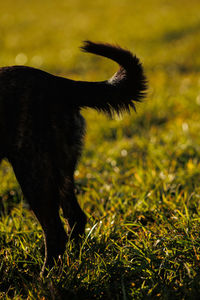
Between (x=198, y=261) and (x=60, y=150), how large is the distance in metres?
1.15

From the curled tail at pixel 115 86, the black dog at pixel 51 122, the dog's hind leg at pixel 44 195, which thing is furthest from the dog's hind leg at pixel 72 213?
the curled tail at pixel 115 86

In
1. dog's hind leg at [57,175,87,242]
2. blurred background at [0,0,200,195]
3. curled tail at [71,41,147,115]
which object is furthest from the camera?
Answer: blurred background at [0,0,200,195]

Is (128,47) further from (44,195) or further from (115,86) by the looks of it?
(44,195)

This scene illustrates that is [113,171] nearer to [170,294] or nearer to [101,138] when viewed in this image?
[101,138]

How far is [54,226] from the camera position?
8.11 ft

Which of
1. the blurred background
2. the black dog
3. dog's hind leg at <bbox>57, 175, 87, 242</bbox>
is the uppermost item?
the blurred background

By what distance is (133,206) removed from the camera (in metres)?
3.25

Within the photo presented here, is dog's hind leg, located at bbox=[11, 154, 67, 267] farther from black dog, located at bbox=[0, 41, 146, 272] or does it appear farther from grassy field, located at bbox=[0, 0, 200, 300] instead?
grassy field, located at bbox=[0, 0, 200, 300]

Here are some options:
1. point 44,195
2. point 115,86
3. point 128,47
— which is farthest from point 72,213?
point 128,47

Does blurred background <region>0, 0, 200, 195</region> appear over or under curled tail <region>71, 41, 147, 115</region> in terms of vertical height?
over

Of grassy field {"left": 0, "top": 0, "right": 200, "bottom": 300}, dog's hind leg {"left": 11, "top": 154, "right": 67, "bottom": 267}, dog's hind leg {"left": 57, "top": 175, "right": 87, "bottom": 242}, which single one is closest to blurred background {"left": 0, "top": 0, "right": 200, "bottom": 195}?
grassy field {"left": 0, "top": 0, "right": 200, "bottom": 300}

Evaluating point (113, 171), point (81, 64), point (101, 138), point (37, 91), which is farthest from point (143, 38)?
point (37, 91)

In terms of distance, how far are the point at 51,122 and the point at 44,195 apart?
495 millimetres

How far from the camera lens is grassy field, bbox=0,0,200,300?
2232mm
